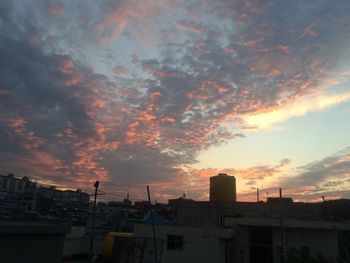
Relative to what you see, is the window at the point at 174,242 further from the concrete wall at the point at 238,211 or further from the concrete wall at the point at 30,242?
the concrete wall at the point at 30,242

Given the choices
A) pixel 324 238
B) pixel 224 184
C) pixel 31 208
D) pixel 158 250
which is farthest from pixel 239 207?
pixel 31 208

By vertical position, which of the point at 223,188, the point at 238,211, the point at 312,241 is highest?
the point at 223,188

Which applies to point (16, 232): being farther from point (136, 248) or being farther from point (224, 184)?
point (224, 184)

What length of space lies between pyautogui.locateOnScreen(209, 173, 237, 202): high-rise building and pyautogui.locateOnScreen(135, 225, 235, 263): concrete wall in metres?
15.9

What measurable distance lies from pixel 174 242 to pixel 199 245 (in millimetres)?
2158

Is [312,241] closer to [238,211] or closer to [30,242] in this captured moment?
[238,211]

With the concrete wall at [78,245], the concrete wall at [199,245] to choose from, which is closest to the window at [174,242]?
the concrete wall at [199,245]

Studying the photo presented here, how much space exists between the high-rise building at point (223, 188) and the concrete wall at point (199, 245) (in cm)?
1591

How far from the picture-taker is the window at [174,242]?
28.0m

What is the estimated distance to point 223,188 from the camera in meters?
44.6

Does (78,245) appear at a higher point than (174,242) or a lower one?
lower

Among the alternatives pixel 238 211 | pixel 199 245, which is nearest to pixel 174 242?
pixel 199 245

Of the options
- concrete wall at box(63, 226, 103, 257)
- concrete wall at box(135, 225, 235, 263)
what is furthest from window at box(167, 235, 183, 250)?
concrete wall at box(63, 226, 103, 257)

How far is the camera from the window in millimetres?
28016
